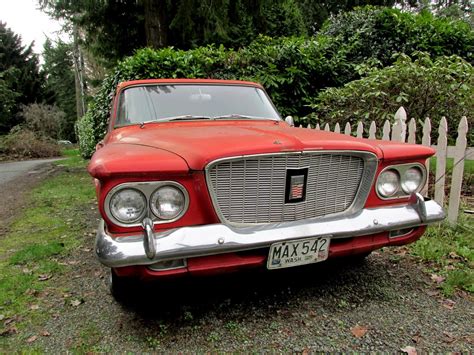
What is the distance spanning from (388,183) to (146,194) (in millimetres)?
1614

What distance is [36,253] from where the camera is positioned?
365 centimetres

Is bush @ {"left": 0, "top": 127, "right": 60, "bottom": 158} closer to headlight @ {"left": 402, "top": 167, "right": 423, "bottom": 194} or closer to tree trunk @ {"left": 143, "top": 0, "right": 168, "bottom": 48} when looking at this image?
tree trunk @ {"left": 143, "top": 0, "right": 168, "bottom": 48}

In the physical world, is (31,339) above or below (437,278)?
below

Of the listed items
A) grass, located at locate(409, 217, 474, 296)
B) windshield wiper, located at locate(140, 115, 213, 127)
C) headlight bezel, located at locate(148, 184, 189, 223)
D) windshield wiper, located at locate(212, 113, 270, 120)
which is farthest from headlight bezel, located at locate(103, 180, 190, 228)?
grass, located at locate(409, 217, 474, 296)

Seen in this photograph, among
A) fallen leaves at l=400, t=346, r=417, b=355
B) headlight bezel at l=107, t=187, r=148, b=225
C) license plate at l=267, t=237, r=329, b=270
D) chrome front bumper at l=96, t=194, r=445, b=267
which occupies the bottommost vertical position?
fallen leaves at l=400, t=346, r=417, b=355

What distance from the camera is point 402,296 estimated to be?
8.58ft

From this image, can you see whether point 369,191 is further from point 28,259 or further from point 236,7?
point 236,7

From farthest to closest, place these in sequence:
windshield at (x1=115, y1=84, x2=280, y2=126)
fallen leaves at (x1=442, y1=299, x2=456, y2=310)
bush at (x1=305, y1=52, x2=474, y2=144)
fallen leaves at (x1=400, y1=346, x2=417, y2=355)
→ bush at (x1=305, y1=52, x2=474, y2=144)
windshield at (x1=115, y1=84, x2=280, y2=126)
fallen leaves at (x1=442, y1=299, x2=456, y2=310)
fallen leaves at (x1=400, y1=346, x2=417, y2=355)

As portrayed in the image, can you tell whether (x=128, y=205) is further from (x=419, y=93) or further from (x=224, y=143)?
(x=419, y=93)

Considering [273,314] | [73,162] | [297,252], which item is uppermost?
[297,252]

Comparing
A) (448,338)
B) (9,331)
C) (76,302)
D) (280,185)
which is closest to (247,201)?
(280,185)

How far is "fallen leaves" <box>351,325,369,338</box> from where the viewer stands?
85.0 inches

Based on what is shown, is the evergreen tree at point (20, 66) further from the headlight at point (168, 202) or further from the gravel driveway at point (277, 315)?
the headlight at point (168, 202)

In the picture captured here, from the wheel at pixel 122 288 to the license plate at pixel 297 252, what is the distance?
0.87 m
